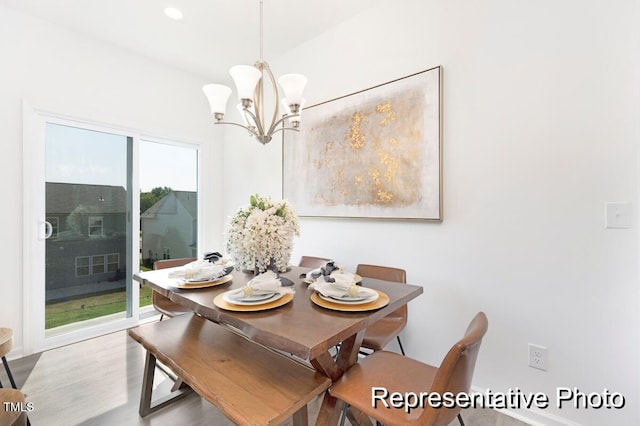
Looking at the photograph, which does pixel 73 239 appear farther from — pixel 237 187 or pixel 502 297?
pixel 502 297

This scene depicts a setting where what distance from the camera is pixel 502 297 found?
1862mm

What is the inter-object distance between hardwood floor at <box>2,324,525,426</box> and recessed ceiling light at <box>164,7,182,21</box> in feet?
9.74

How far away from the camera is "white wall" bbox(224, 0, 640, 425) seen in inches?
60.1

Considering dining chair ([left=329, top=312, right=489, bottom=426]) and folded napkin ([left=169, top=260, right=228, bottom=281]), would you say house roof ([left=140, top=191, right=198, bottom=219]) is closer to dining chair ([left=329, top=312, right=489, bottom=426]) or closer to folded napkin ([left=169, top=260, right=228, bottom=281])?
folded napkin ([left=169, top=260, right=228, bottom=281])

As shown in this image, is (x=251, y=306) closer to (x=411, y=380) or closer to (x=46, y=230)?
(x=411, y=380)

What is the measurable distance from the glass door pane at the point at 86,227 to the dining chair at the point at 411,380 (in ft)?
9.58

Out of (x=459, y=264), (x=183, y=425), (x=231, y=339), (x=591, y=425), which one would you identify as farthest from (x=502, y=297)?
(x=183, y=425)

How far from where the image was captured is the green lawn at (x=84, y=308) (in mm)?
2743

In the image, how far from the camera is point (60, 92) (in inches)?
106

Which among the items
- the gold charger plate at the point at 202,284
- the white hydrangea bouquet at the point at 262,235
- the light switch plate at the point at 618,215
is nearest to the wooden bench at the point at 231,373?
the gold charger plate at the point at 202,284

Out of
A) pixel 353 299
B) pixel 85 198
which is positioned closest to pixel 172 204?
pixel 85 198

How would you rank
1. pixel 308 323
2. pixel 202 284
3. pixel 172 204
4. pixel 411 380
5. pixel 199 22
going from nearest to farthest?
pixel 308 323 < pixel 411 380 < pixel 202 284 < pixel 199 22 < pixel 172 204

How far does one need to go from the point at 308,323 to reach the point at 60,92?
3203 millimetres

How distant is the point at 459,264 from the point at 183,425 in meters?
2.00
